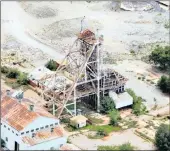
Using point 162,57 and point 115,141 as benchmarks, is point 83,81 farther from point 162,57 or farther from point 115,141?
point 162,57

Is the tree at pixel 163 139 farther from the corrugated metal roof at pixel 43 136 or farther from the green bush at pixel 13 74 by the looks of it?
the green bush at pixel 13 74

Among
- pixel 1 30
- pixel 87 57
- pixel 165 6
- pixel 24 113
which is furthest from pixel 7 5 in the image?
pixel 24 113

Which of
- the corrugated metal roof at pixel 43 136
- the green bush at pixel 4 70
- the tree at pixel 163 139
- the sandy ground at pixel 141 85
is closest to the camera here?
the corrugated metal roof at pixel 43 136

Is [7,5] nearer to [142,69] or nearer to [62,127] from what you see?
[142,69]

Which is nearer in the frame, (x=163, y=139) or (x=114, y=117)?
(x=163, y=139)

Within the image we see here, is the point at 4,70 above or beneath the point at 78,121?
above

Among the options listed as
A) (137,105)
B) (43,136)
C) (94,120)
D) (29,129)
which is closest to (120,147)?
(43,136)

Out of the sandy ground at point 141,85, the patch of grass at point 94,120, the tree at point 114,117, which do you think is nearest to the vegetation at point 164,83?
the sandy ground at point 141,85
